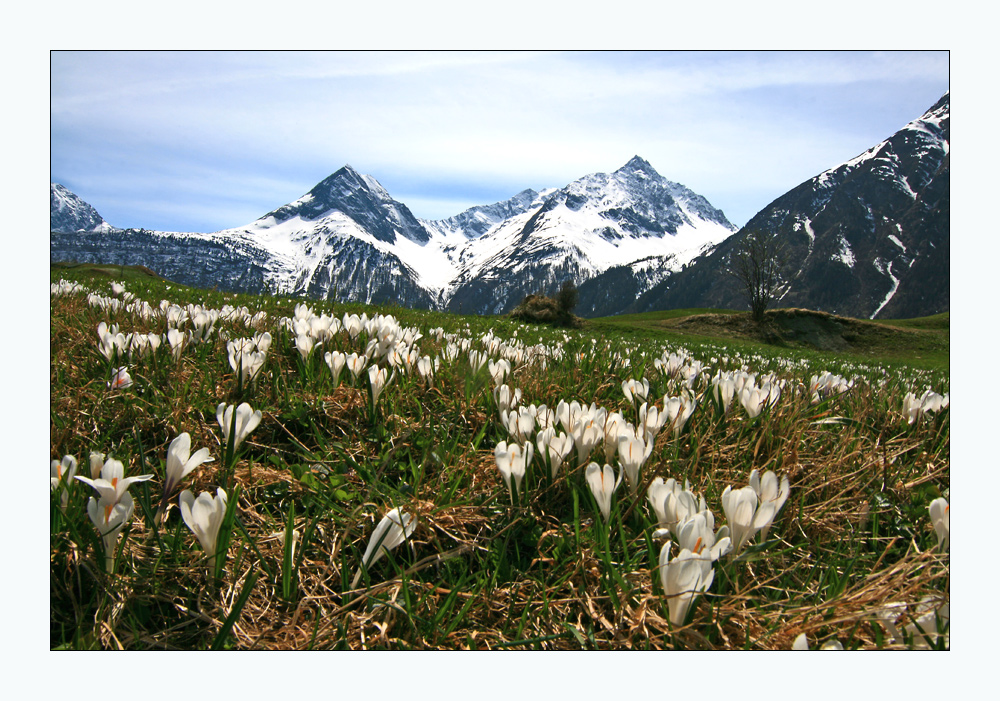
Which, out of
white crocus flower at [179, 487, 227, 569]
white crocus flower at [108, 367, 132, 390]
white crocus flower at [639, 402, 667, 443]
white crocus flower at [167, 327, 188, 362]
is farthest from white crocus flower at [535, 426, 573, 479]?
white crocus flower at [167, 327, 188, 362]

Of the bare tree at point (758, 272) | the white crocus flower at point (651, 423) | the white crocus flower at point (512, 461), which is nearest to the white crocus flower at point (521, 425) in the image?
the white crocus flower at point (512, 461)

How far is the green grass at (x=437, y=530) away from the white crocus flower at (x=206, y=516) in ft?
0.18

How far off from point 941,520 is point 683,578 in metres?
1.25

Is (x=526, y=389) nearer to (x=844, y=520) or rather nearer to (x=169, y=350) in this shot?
(x=844, y=520)

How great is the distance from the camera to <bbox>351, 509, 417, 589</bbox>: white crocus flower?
1584 millimetres

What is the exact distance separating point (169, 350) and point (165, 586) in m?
2.08

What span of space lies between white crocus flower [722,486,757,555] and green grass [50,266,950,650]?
0.08 meters

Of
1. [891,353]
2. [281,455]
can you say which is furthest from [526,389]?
[891,353]

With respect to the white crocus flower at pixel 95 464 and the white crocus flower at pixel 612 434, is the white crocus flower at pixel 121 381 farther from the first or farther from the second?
the white crocus flower at pixel 612 434

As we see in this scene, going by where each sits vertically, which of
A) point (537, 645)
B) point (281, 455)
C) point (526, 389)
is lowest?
point (537, 645)

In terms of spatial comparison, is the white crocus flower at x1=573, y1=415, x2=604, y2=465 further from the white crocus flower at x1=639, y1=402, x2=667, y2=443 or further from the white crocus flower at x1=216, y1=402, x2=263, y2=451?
the white crocus flower at x1=216, y1=402, x2=263, y2=451

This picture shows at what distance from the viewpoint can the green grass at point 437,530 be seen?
1.46 metres

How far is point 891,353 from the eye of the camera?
20.6 metres

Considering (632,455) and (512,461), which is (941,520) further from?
(512,461)
